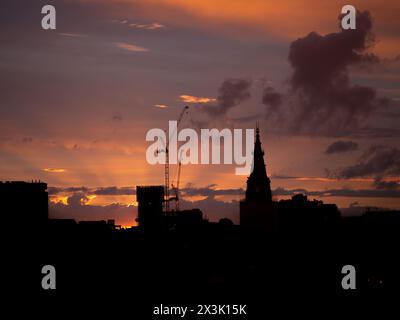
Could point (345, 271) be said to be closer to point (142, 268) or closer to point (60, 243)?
point (142, 268)

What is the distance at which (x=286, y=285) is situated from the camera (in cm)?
13962

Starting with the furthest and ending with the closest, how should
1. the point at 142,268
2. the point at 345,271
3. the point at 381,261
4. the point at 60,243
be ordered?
the point at 60,243 → the point at 381,261 → the point at 142,268 → the point at 345,271

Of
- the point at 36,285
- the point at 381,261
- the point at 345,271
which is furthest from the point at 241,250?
the point at 36,285
